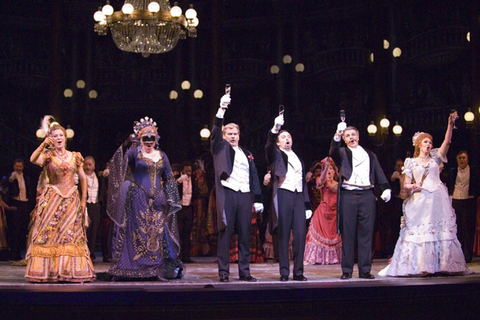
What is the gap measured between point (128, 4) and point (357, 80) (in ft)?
30.0

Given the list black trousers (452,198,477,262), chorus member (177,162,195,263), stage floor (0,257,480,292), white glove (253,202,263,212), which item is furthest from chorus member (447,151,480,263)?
white glove (253,202,263,212)

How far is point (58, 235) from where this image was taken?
636 cm

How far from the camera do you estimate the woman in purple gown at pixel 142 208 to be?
21.2ft

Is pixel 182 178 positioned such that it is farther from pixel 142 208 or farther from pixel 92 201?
pixel 142 208

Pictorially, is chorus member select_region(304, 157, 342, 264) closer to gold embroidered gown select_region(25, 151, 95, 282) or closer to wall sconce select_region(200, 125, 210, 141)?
wall sconce select_region(200, 125, 210, 141)

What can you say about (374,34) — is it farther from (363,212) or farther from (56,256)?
(56,256)

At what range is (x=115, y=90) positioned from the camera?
16.8 metres

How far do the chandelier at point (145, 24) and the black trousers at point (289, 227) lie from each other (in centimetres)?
298

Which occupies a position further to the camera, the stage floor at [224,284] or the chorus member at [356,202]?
the chorus member at [356,202]

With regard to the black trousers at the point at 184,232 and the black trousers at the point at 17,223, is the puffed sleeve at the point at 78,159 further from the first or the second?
the black trousers at the point at 17,223

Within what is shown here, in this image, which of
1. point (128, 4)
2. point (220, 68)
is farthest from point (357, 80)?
point (128, 4)

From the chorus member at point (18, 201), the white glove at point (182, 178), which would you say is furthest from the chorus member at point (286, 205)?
the chorus member at point (18, 201)

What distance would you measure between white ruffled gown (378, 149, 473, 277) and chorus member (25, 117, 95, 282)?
10.1 feet

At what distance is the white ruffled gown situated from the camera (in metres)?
6.84
